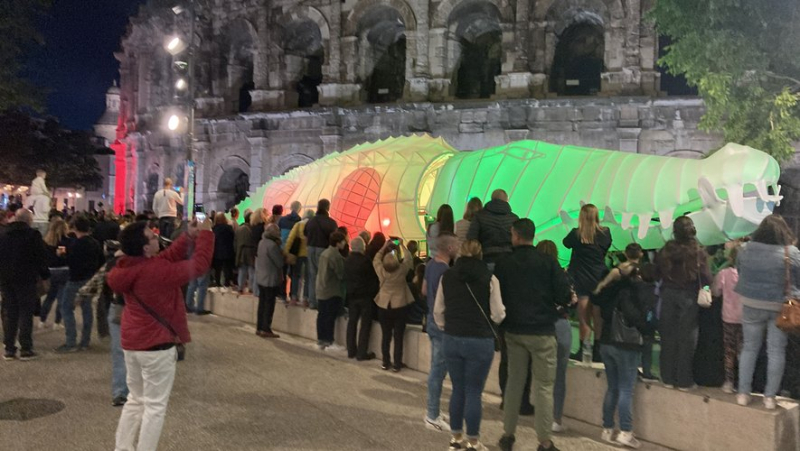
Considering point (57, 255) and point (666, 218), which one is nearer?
point (666, 218)

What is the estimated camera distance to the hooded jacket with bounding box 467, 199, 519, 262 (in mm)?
6922

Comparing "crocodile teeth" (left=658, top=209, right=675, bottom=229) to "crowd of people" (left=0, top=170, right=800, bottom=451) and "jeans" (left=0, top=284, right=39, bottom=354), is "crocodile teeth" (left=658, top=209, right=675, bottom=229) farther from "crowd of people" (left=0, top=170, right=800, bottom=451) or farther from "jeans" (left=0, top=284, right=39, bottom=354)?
Answer: "jeans" (left=0, top=284, right=39, bottom=354)

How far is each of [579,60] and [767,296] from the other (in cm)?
1723

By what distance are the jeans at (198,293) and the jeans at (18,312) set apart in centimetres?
406

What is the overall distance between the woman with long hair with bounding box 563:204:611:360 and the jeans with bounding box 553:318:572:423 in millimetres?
395

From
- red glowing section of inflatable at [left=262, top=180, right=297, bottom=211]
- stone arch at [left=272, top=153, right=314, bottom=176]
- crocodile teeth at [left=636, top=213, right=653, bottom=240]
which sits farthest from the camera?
stone arch at [left=272, top=153, right=314, bottom=176]

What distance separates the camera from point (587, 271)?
21.5 feet

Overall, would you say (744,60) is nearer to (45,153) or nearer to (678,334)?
(678,334)

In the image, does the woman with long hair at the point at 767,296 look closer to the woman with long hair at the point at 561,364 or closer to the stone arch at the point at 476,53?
the woman with long hair at the point at 561,364

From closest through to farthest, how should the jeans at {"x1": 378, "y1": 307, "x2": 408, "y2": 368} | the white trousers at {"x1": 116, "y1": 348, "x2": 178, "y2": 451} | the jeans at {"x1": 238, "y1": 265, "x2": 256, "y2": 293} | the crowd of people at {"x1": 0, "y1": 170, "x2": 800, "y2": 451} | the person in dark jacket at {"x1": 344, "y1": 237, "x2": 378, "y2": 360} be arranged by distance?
the white trousers at {"x1": 116, "y1": 348, "x2": 178, "y2": 451} → the crowd of people at {"x1": 0, "y1": 170, "x2": 800, "y2": 451} → the jeans at {"x1": 378, "y1": 307, "x2": 408, "y2": 368} → the person in dark jacket at {"x1": 344, "y1": 237, "x2": 378, "y2": 360} → the jeans at {"x1": 238, "y1": 265, "x2": 256, "y2": 293}

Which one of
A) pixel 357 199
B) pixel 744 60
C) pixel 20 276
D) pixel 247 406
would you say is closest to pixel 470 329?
pixel 247 406

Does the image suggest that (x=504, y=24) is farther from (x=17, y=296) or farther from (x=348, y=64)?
(x=17, y=296)

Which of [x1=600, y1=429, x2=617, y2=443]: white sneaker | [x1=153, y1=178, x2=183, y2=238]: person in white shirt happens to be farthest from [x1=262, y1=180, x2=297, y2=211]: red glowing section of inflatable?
[x1=600, y1=429, x2=617, y2=443]: white sneaker

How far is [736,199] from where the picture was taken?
7422 millimetres
